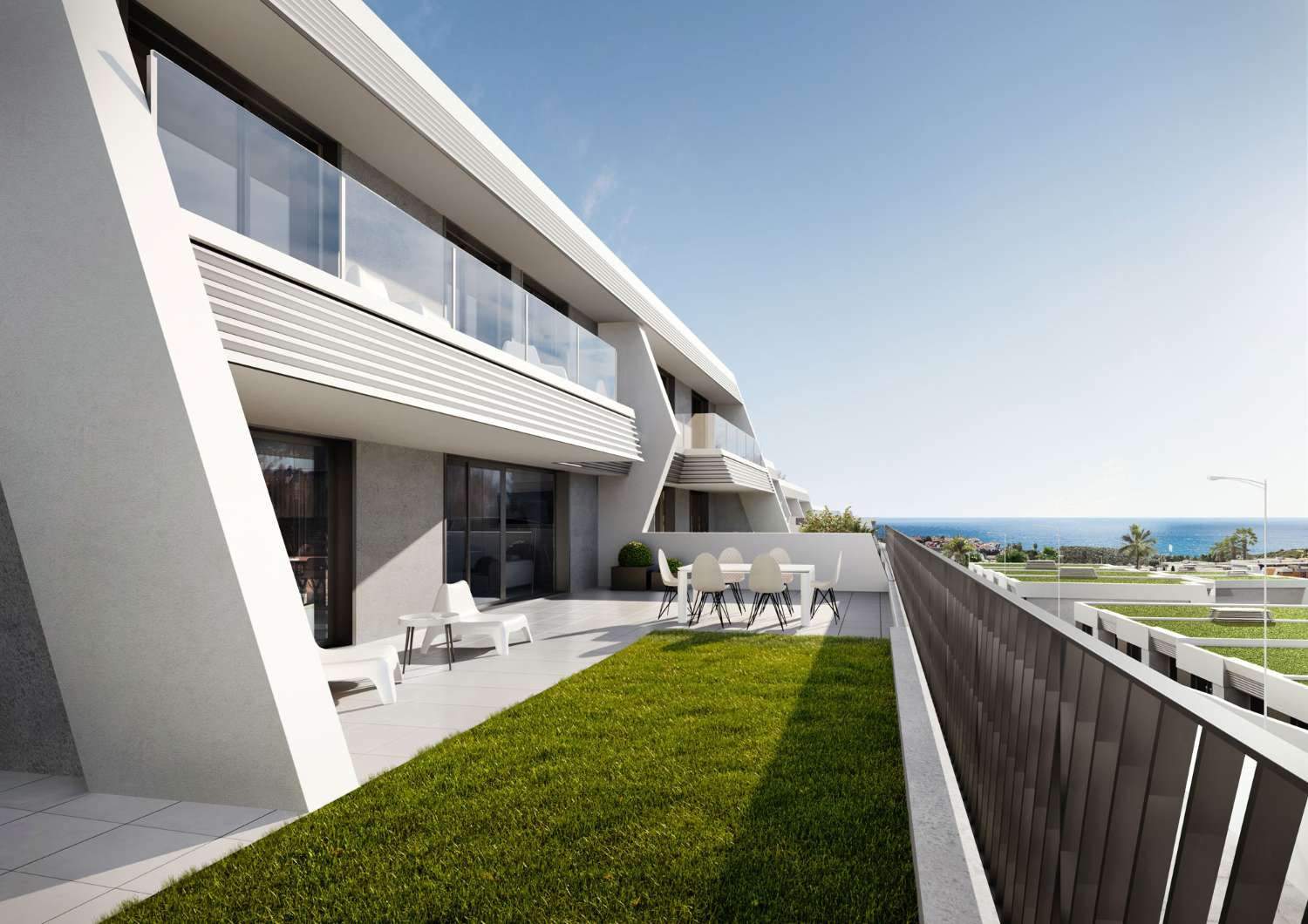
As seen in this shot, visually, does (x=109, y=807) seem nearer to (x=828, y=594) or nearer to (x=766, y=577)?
(x=766, y=577)

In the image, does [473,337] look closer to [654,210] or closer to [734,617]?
[734,617]

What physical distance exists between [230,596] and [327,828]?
1.30 m

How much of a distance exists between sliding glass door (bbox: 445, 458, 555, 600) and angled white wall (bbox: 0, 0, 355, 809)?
7075 mm

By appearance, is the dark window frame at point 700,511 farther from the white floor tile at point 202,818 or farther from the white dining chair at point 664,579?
the white floor tile at point 202,818

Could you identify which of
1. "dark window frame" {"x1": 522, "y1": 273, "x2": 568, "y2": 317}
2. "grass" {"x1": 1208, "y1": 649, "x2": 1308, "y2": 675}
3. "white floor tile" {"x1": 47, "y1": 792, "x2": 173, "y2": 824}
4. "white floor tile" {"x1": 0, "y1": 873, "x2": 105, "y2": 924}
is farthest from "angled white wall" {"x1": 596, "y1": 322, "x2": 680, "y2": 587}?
"grass" {"x1": 1208, "y1": 649, "x2": 1308, "y2": 675}

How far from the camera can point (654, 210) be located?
986 inches

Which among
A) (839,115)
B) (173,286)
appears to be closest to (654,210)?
(839,115)

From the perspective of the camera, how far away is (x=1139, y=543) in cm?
3456

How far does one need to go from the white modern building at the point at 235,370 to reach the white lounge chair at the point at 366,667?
Result: 4.57 ft

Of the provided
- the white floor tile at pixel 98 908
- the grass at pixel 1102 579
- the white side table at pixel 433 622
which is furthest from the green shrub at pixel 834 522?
the white floor tile at pixel 98 908

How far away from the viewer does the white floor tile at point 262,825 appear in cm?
378

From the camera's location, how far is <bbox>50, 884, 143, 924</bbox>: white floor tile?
3.02 m

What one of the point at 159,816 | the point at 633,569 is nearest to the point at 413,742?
the point at 159,816

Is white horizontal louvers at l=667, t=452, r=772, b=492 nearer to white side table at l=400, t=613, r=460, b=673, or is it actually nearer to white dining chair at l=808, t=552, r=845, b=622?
white dining chair at l=808, t=552, r=845, b=622
